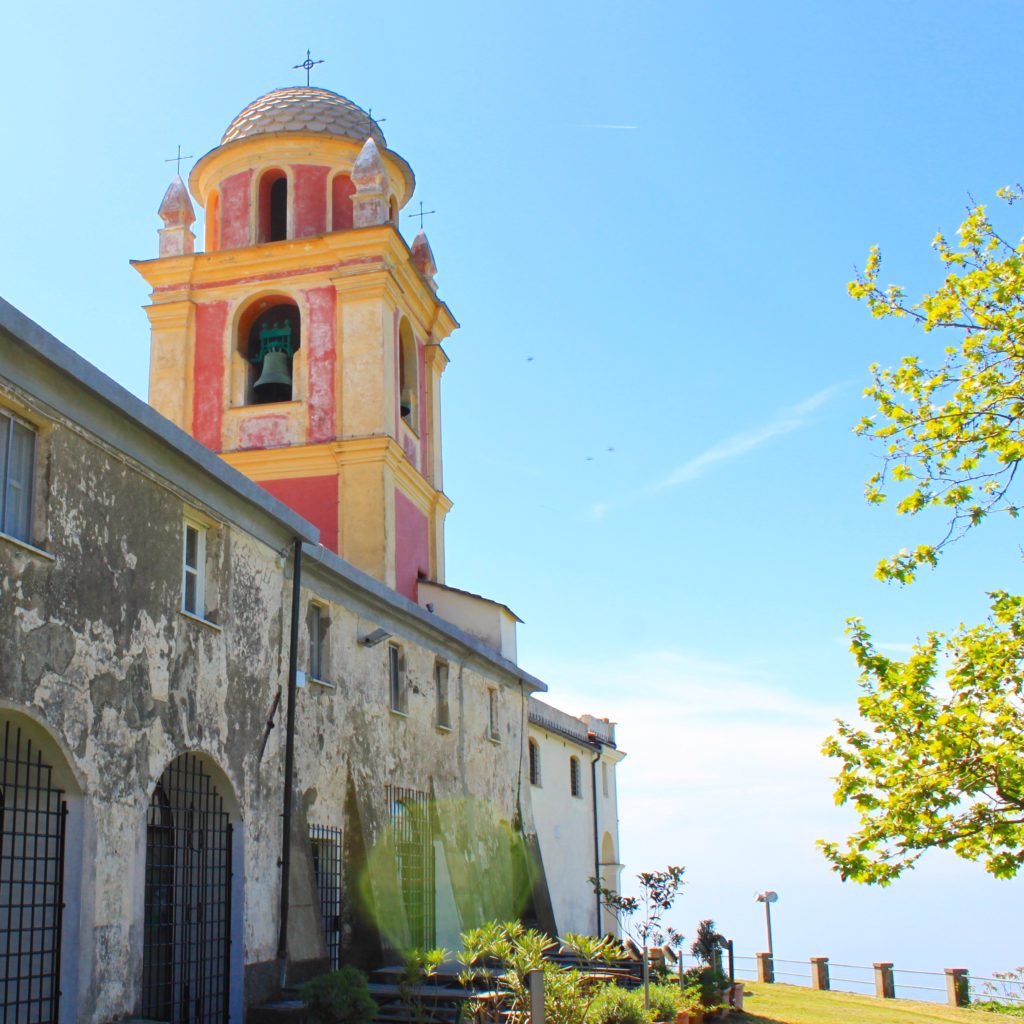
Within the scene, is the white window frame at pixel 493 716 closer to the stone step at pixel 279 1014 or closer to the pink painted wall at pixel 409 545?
the pink painted wall at pixel 409 545

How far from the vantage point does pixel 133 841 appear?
1129 cm

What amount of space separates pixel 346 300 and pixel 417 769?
10655mm

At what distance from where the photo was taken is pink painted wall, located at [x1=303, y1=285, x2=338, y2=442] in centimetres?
2520

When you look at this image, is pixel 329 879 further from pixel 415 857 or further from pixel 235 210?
pixel 235 210

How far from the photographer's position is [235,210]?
90.5 ft

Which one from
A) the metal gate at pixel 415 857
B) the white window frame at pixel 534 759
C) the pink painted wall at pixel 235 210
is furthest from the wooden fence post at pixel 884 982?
the pink painted wall at pixel 235 210

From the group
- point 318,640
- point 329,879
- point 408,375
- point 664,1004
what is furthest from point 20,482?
point 408,375

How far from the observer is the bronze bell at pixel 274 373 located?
25.6 metres

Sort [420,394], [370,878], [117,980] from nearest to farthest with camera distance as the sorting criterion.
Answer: [117,980]
[370,878]
[420,394]

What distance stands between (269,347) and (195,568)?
1435cm

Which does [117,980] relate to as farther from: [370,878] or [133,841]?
[370,878]

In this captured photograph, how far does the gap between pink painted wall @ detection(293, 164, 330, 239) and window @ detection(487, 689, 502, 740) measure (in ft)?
34.7

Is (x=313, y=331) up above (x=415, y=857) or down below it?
above

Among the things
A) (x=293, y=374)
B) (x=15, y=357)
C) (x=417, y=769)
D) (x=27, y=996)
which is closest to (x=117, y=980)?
(x=27, y=996)
